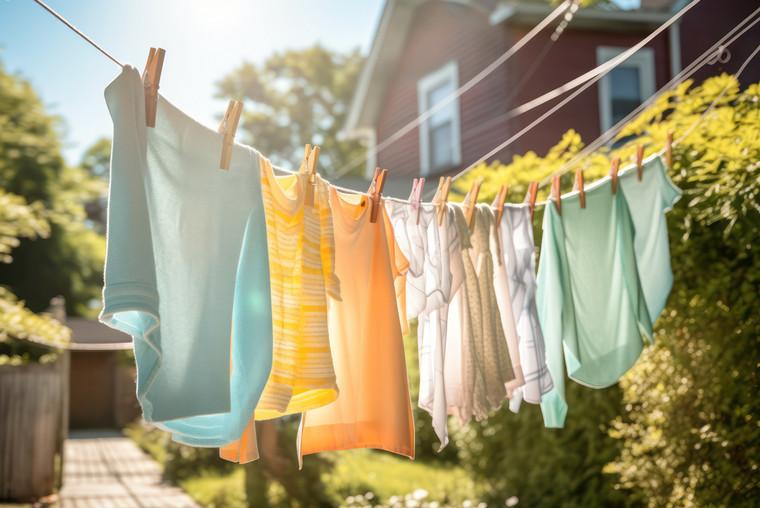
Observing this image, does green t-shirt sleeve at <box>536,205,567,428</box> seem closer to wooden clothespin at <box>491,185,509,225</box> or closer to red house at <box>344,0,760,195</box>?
wooden clothespin at <box>491,185,509,225</box>

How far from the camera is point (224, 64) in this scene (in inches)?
903

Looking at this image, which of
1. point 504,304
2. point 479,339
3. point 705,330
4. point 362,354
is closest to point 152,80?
point 362,354

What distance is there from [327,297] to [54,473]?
6155mm

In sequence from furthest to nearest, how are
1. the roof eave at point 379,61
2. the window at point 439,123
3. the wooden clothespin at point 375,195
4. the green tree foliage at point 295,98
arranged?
the green tree foliage at point 295,98, the roof eave at point 379,61, the window at point 439,123, the wooden clothespin at point 375,195

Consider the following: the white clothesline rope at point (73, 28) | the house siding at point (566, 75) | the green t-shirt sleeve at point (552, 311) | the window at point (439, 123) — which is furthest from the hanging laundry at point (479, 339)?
the window at point (439, 123)

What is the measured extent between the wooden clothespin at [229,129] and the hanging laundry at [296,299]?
0.48 feet

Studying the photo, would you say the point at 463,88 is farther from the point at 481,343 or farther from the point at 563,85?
the point at 481,343

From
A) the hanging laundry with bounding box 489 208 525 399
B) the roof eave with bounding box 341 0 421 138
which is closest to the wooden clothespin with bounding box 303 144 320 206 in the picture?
the hanging laundry with bounding box 489 208 525 399

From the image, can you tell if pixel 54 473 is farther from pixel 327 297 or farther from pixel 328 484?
pixel 327 297

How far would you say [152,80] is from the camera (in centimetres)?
202

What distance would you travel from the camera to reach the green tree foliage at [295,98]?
22422 mm

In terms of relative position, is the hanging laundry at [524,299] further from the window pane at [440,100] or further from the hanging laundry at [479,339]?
the window pane at [440,100]

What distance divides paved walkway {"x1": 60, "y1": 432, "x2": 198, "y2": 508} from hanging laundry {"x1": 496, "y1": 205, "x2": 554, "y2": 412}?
493 centimetres

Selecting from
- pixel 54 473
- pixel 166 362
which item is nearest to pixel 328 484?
pixel 54 473
